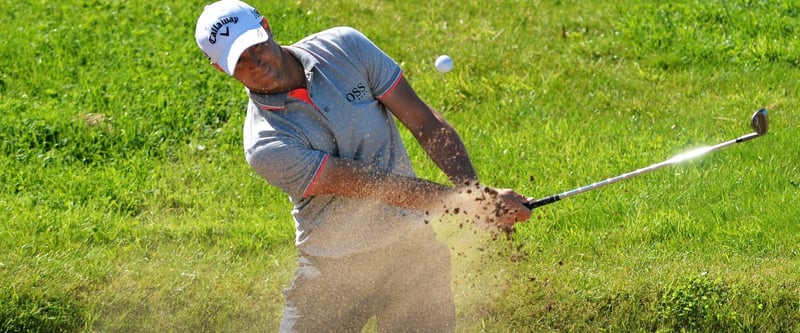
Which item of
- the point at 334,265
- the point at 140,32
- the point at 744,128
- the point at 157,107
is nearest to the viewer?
the point at 334,265

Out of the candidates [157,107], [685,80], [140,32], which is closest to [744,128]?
[685,80]

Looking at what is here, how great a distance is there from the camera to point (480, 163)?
7008 millimetres

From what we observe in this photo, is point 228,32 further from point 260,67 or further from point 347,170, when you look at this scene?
point 347,170

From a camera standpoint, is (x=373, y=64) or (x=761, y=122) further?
(x=761, y=122)

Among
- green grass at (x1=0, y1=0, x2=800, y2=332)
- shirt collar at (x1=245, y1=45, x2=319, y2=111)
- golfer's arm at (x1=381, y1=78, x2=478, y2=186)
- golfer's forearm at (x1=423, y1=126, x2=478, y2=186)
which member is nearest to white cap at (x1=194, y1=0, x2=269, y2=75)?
shirt collar at (x1=245, y1=45, x2=319, y2=111)

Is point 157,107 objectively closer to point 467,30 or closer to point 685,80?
point 467,30

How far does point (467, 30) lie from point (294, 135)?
4.55 m

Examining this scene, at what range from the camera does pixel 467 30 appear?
8703 mm

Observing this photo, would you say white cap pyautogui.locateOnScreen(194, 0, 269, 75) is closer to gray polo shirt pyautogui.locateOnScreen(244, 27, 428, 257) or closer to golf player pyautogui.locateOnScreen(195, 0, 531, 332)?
golf player pyautogui.locateOnScreen(195, 0, 531, 332)

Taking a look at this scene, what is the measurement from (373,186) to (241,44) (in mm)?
690

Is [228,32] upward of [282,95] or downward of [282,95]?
upward

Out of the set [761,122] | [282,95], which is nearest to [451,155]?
[282,95]

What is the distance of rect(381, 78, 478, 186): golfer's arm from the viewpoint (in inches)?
183

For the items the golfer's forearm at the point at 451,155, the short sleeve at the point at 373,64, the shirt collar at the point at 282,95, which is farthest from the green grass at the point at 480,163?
the shirt collar at the point at 282,95
